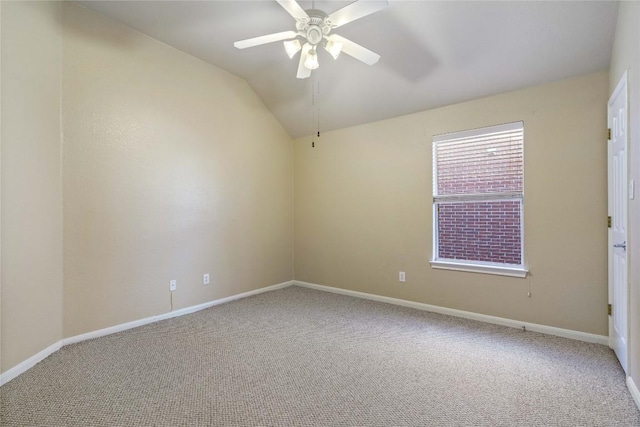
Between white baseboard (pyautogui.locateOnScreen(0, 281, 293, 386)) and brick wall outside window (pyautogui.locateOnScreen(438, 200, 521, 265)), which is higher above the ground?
brick wall outside window (pyautogui.locateOnScreen(438, 200, 521, 265))

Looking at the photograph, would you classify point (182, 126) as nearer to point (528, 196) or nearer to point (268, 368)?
point (268, 368)

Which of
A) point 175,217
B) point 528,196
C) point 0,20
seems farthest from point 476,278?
point 0,20

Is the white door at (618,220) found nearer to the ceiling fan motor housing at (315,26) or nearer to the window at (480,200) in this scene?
the window at (480,200)

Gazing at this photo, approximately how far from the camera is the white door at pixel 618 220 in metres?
2.20

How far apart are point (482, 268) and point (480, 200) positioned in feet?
2.33

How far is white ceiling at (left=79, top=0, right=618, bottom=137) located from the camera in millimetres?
2531

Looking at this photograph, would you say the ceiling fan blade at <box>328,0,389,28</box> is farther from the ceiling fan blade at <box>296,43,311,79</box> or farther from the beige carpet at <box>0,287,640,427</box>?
the beige carpet at <box>0,287,640,427</box>

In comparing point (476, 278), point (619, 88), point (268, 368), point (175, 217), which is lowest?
point (268, 368)

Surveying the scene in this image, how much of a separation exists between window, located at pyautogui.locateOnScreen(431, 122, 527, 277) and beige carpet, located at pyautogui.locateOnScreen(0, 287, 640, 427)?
0.70m

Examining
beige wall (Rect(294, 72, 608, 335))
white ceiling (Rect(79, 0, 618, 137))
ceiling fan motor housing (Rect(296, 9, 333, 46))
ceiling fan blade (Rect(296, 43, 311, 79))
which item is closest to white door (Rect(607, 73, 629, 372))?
beige wall (Rect(294, 72, 608, 335))

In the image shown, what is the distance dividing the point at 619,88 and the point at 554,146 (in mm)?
693

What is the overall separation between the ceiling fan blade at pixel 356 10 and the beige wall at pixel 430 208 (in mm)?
1849

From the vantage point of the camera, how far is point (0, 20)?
2113mm

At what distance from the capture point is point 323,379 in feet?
7.17
